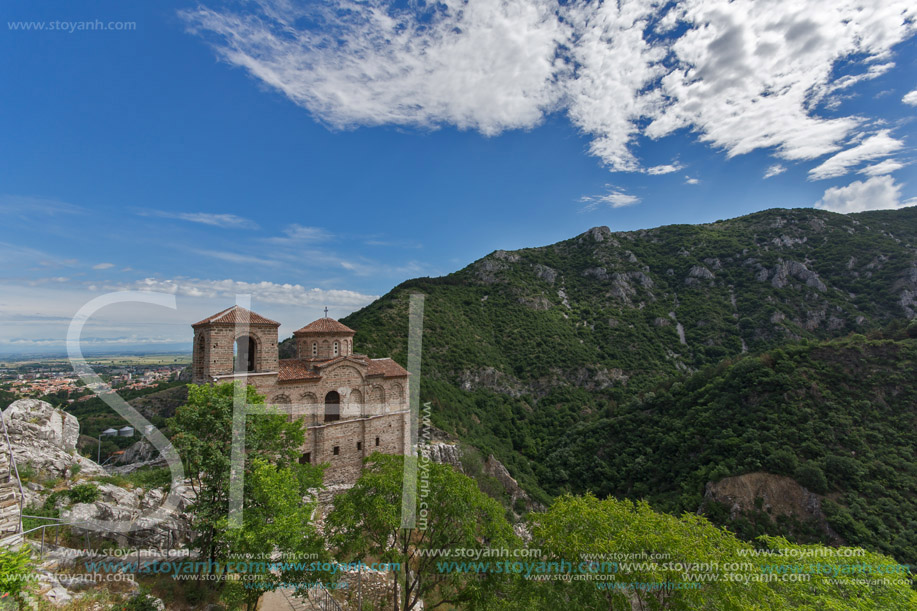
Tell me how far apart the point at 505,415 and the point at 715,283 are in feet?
174

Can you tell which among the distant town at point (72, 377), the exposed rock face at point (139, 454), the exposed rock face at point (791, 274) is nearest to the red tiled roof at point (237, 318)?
the distant town at point (72, 377)

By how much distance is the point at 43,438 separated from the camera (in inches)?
586

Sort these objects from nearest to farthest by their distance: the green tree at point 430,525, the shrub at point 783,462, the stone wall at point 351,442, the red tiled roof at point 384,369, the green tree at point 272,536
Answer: the green tree at point 272,536 → the green tree at point 430,525 → the stone wall at point 351,442 → the shrub at point 783,462 → the red tiled roof at point 384,369

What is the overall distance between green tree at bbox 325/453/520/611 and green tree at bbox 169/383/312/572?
9.74ft

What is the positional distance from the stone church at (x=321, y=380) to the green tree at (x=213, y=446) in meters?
8.37

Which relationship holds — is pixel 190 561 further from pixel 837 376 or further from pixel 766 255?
pixel 766 255

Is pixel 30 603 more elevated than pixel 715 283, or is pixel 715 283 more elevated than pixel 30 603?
pixel 715 283

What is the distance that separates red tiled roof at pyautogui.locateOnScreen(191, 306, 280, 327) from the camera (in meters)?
19.4

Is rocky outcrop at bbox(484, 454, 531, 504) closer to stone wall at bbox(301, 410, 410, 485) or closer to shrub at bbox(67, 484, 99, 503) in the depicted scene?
stone wall at bbox(301, 410, 410, 485)

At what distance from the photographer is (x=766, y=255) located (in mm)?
67125

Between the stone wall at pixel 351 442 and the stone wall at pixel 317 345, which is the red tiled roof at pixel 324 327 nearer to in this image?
the stone wall at pixel 317 345

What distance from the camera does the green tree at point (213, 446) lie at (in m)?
9.64

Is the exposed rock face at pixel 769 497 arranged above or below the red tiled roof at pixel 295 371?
below

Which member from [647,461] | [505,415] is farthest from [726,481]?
[505,415]
